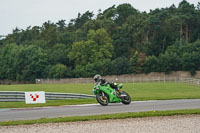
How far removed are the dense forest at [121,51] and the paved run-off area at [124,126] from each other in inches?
2709

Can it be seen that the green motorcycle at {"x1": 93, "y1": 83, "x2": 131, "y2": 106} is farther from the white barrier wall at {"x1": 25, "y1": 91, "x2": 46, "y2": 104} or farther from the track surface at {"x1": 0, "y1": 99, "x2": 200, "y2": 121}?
the white barrier wall at {"x1": 25, "y1": 91, "x2": 46, "y2": 104}

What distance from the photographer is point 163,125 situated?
13.1 meters

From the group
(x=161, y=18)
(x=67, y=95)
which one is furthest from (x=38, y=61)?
(x=67, y=95)

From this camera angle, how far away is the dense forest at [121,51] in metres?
84.7

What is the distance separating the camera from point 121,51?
102062mm

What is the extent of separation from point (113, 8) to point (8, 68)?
1814 inches

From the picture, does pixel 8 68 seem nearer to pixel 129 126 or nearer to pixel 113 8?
pixel 113 8

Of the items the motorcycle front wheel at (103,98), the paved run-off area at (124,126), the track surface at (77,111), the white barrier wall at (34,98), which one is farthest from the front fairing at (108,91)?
the white barrier wall at (34,98)

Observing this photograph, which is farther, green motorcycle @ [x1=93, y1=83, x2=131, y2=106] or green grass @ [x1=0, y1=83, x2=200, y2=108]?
green grass @ [x1=0, y1=83, x2=200, y2=108]

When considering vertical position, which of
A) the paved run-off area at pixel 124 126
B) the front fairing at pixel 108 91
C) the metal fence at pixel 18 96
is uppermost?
the front fairing at pixel 108 91

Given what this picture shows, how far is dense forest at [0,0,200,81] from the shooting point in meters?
84.7

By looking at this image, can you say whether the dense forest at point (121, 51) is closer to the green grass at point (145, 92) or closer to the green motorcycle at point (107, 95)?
the green grass at point (145, 92)

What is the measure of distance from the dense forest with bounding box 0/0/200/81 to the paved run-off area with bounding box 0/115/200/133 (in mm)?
68811

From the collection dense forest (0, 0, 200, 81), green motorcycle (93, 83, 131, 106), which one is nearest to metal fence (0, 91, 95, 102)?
green motorcycle (93, 83, 131, 106)
